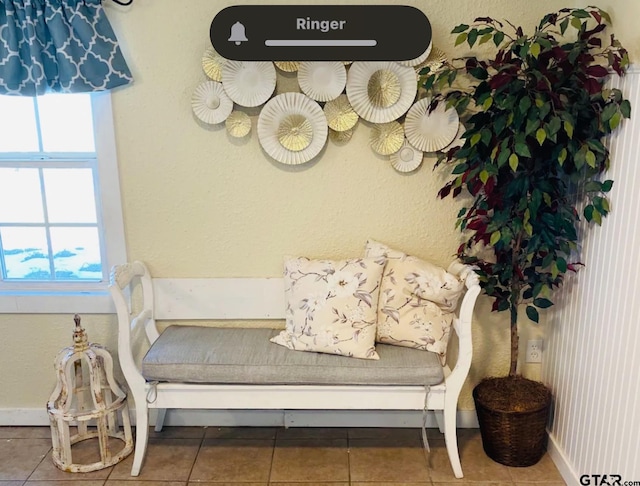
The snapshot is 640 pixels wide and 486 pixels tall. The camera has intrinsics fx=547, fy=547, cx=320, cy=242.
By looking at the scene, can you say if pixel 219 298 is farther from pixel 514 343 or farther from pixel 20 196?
pixel 514 343

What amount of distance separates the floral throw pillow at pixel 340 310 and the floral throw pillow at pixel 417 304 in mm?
75

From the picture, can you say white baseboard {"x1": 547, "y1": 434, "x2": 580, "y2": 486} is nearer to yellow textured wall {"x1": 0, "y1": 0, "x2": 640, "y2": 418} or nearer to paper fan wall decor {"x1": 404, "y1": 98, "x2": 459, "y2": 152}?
yellow textured wall {"x1": 0, "y1": 0, "x2": 640, "y2": 418}

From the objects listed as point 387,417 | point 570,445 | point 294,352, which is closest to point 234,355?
point 294,352

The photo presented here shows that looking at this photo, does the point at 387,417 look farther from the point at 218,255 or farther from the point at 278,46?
the point at 278,46

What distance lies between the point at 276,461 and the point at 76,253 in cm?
135

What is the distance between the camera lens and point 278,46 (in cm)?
221

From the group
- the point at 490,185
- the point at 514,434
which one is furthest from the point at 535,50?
the point at 514,434

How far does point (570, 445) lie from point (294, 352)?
3.90 feet

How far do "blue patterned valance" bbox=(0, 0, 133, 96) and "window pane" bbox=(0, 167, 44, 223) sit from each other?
1.46 feet

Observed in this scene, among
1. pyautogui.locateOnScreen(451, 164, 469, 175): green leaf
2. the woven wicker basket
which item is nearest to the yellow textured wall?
pyautogui.locateOnScreen(451, 164, 469, 175): green leaf

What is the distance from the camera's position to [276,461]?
2402 mm

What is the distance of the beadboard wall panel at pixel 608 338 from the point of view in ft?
5.83

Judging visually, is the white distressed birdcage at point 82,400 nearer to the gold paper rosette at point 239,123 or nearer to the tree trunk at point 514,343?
the gold paper rosette at point 239,123

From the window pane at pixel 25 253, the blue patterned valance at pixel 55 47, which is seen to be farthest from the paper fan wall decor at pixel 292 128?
the window pane at pixel 25 253
